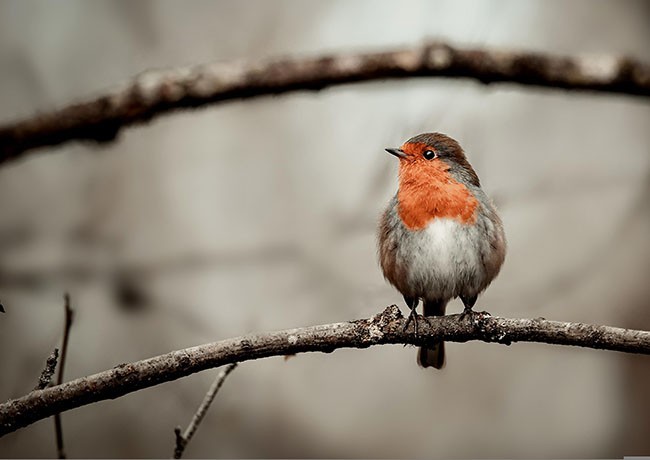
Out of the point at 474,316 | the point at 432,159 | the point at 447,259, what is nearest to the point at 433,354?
the point at 447,259

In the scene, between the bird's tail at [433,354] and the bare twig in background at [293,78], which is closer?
the bare twig in background at [293,78]

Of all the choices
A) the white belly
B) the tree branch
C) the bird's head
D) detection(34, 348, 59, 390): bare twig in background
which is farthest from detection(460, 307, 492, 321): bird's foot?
detection(34, 348, 59, 390): bare twig in background

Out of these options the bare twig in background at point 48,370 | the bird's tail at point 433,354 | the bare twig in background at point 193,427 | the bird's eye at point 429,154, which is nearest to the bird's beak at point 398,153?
the bird's eye at point 429,154

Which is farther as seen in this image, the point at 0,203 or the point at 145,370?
the point at 0,203

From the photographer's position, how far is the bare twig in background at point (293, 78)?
216 cm

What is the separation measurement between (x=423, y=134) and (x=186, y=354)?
5.92 feet

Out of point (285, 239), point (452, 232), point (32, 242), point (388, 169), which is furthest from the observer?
point (285, 239)

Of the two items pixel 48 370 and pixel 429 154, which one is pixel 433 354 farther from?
pixel 48 370

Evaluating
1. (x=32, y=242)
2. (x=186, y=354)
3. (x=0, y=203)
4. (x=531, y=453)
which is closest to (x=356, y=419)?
(x=531, y=453)

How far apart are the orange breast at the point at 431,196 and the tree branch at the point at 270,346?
0.91 meters

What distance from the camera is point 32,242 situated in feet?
17.3

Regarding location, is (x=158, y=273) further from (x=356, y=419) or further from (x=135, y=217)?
(x=356, y=419)

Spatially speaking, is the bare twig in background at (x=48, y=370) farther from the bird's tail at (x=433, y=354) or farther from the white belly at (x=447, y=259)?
the bird's tail at (x=433, y=354)

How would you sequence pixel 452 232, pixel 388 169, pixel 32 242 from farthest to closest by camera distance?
pixel 32 242, pixel 388 169, pixel 452 232
